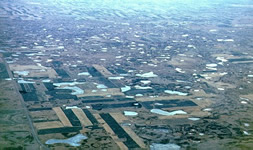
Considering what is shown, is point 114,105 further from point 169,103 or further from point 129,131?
point 129,131

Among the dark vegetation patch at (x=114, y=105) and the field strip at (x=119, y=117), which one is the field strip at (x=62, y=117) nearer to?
the dark vegetation patch at (x=114, y=105)

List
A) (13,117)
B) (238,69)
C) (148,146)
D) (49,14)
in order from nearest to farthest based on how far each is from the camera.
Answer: (148,146), (13,117), (238,69), (49,14)

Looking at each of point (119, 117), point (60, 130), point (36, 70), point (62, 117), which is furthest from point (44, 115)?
point (36, 70)

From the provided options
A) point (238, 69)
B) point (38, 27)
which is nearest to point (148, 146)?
point (238, 69)

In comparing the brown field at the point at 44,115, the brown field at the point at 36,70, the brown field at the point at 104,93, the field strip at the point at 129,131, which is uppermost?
the brown field at the point at 36,70

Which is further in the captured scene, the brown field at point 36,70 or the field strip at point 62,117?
the brown field at point 36,70

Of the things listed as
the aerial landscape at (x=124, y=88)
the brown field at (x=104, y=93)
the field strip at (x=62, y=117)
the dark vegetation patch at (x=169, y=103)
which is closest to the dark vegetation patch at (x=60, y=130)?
the aerial landscape at (x=124, y=88)

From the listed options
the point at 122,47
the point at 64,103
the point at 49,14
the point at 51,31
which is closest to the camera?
the point at 64,103

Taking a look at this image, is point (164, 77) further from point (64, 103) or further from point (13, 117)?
point (13, 117)
